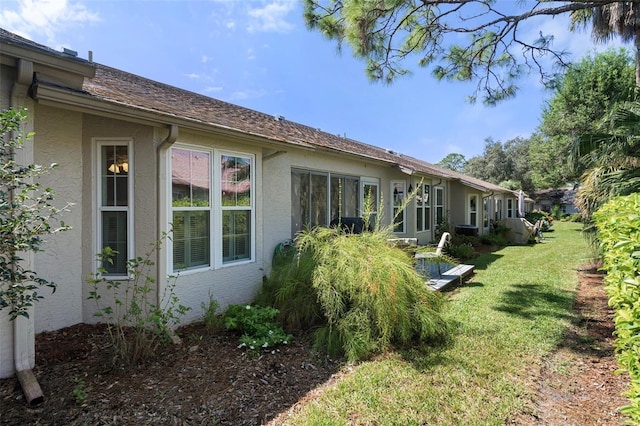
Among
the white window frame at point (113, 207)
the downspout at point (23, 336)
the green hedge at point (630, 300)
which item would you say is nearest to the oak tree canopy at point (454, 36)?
the white window frame at point (113, 207)

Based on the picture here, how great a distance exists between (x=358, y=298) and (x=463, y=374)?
5.01 feet

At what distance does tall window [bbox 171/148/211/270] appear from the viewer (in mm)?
5398

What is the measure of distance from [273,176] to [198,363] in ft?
13.9

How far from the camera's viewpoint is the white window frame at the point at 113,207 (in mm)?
5066

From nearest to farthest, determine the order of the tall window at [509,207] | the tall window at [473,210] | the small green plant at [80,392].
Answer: the small green plant at [80,392]
the tall window at [473,210]
the tall window at [509,207]

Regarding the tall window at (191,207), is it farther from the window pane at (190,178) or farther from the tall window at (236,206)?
the tall window at (236,206)

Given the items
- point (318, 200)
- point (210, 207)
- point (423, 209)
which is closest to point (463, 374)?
point (210, 207)

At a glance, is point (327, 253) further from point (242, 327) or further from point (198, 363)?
point (198, 363)

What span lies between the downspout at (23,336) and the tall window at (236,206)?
281 centimetres

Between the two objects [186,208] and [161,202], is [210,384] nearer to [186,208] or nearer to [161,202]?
[161,202]

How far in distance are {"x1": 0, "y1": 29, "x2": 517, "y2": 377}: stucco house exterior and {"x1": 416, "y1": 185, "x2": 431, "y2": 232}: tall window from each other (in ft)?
26.7

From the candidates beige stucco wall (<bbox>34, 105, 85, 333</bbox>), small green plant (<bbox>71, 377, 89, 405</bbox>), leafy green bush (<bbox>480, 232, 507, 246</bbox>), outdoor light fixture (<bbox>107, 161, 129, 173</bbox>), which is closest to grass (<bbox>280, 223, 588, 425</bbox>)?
small green plant (<bbox>71, 377, 89, 405</bbox>)

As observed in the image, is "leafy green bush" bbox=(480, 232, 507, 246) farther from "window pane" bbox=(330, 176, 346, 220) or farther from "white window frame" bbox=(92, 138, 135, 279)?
"white window frame" bbox=(92, 138, 135, 279)

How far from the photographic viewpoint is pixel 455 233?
16.6 metres
